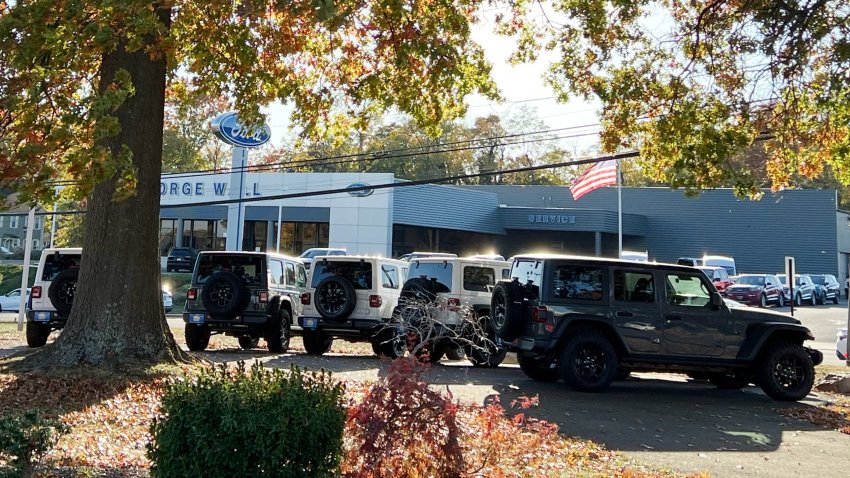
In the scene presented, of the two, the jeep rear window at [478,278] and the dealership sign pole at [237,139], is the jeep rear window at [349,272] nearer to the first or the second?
the jeep rear window at [478,278]

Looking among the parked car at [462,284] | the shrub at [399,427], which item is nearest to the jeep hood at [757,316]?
the parked car at [462,284]

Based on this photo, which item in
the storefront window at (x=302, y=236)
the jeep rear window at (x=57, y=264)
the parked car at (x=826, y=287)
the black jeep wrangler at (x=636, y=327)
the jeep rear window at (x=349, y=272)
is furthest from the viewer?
the storefront window at (x=302, y=236)

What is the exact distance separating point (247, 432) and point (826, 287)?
4600 centimetres

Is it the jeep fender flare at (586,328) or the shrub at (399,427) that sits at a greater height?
the jeep fender flare at (586,328)

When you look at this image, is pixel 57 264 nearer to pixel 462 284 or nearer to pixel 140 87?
pixel 140 87

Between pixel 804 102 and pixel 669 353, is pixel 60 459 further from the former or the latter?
pixel 804 102

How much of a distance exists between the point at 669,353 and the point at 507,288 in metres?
2.74

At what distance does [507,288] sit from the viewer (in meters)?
12.2

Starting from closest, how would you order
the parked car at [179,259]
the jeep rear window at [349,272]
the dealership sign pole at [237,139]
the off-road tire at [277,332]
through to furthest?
the jeep rear window at [349,272]
the off-road tire at [277,332]
the dealership sign pole at [237,139]
the parked car at [179,259]

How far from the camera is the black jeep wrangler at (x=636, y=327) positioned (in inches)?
472

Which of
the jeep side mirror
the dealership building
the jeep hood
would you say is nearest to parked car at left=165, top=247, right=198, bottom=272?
the dealership building

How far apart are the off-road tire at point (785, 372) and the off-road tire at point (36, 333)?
47.0ft

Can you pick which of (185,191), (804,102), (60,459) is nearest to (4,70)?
(60,459)

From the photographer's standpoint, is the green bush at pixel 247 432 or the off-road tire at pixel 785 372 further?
the off-road tire at pixel 785 372
